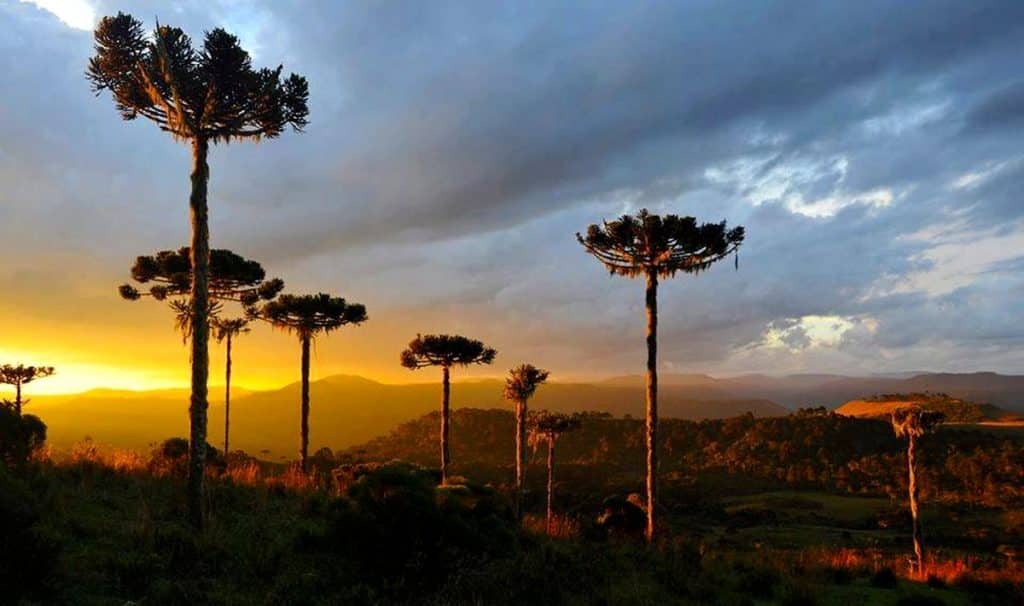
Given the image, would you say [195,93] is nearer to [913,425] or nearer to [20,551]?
[20,551]

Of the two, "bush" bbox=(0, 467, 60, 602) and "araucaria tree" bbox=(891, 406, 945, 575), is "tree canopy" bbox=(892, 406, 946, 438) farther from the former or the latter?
"bush" bbox=(0, 467, 60, 602)

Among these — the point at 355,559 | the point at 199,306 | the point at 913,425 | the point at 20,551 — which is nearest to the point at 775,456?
the point at 913,425

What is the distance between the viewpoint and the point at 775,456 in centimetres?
8131

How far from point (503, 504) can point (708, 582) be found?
4934mm

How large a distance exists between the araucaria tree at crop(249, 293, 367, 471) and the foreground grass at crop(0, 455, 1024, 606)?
17.2 metres

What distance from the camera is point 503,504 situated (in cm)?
1381

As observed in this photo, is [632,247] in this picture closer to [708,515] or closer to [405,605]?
[405,605]

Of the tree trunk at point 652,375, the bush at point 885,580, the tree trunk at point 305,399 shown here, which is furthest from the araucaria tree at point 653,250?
the tree trunk at point 305,399

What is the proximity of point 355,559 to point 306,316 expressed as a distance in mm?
24665

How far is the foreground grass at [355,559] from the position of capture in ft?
29.4

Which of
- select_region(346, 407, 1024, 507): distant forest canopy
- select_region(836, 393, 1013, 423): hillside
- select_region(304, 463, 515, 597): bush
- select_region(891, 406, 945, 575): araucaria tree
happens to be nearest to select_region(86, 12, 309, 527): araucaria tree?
select_region(304, 463, 515, 597): bush

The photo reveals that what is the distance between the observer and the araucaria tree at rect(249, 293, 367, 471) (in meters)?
32.8

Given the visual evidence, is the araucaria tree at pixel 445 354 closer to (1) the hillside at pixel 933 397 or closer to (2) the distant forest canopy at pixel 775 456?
(2) the distant forest canopy at pixel 775 456

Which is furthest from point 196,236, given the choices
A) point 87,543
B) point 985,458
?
point 985,458
